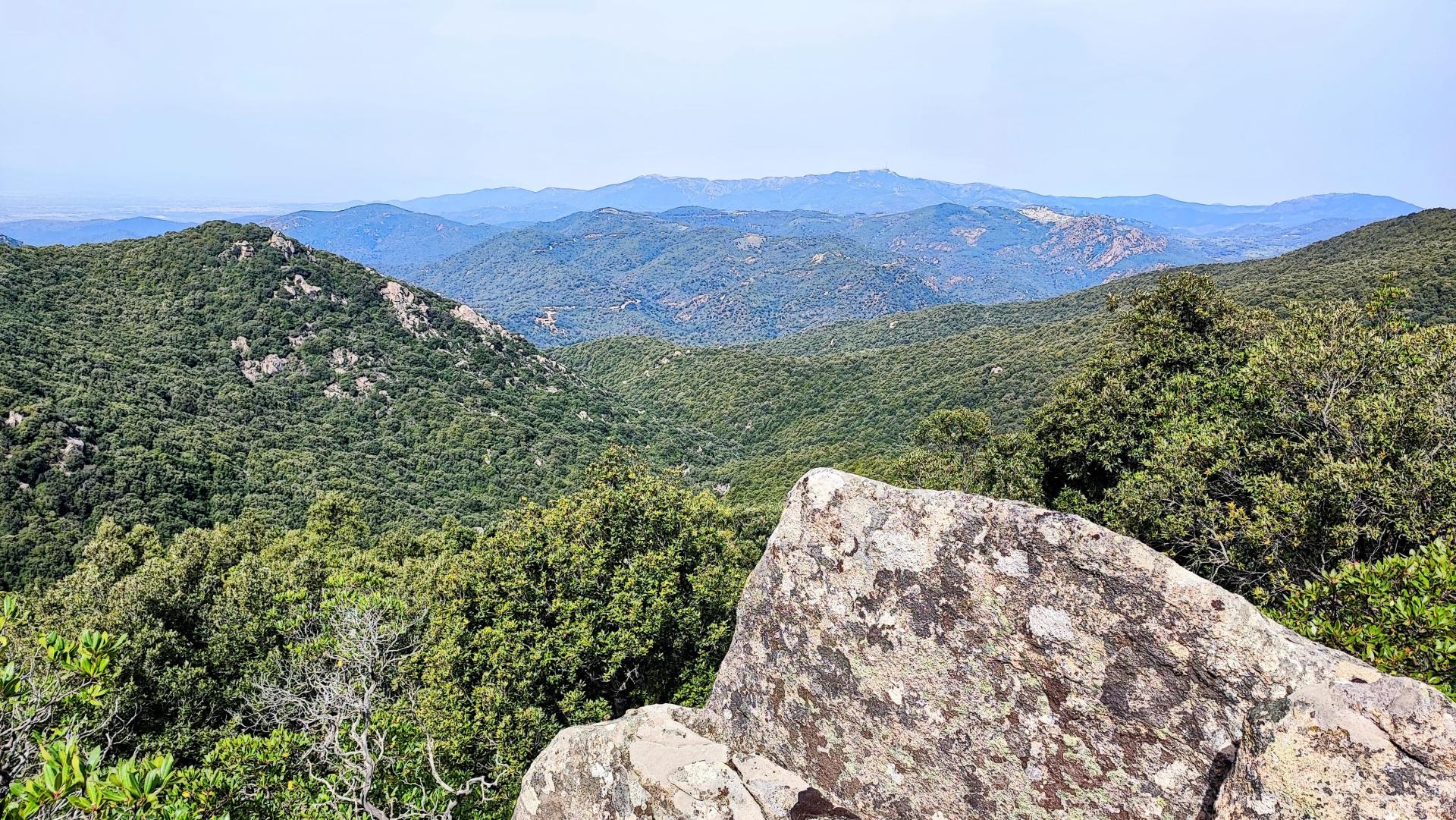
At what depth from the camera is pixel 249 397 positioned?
82.4 meters

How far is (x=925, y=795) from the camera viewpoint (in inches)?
274

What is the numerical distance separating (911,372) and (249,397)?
11503cm

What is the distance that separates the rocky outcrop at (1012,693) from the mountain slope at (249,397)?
59.9m

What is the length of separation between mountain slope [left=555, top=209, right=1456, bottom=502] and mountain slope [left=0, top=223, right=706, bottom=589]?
2302 centimetres

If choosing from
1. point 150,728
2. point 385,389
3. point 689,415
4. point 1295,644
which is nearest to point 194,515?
point 385,389

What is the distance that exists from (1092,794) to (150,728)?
73.1 feet

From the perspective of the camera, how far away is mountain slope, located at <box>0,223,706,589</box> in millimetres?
53938

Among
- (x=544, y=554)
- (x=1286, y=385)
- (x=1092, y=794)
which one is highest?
→ (x=1286, y=385)

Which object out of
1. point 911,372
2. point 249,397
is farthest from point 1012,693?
point 911,372

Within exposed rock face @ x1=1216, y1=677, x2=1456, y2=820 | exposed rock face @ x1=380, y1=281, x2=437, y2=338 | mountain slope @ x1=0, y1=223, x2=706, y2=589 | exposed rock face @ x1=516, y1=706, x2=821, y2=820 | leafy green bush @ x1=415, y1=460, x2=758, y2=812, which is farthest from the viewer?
exposed rock face @ x1=380, y1=281, x2=437, y2=338

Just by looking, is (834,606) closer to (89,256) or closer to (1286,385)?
(1286,385)

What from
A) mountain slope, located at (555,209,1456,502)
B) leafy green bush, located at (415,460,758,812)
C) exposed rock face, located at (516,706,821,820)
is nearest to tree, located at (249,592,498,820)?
leafy green bush, located at (415,460,758,812)

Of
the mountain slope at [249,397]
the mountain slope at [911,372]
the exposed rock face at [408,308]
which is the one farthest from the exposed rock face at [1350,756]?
the exposed rock face at [408,308]

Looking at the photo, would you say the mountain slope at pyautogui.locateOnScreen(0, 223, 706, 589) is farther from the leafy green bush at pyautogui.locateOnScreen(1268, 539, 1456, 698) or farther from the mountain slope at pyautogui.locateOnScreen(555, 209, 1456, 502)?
the leafy green bush at pyautogui.locateOnScreen(1268, 539, 1456, 698)
